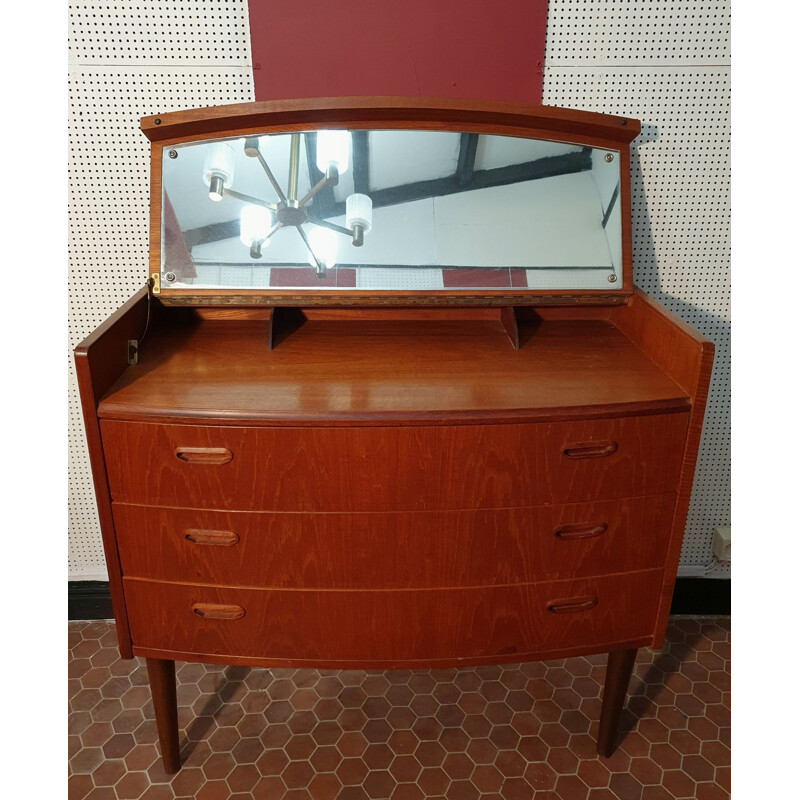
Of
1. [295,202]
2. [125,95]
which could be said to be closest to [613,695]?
[295,202]

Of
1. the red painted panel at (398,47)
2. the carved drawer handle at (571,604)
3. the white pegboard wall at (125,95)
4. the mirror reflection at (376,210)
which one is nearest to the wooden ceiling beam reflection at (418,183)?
the mirror reflection at (376,210)

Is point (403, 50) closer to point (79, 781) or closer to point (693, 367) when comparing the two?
point (693, 367)

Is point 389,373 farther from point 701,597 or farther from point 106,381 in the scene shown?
point 701,597

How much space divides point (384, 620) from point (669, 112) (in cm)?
158

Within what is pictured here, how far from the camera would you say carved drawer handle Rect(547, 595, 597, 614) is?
166 cm

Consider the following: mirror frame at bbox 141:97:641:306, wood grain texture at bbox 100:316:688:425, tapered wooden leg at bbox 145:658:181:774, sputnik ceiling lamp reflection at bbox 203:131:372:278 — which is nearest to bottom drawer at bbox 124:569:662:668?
tapered wooden leg at bbox 145:658:181:774

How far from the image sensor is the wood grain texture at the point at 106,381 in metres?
1.41

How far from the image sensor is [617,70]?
1867 mm

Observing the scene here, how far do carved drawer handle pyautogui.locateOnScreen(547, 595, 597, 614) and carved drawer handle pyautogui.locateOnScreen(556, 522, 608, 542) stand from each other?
0.57ft

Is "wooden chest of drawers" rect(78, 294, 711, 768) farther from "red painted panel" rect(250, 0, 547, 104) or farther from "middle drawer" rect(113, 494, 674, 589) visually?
"red painted panel" rect(250, 0, 547, 104)

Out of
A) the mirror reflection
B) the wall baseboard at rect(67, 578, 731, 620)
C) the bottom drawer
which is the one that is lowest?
the wall baseboard at rect(67, 578, 731, 620)

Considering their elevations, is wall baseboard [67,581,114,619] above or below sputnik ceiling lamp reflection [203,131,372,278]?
below

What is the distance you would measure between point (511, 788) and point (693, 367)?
1.24 meters

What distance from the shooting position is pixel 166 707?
1.81 m
